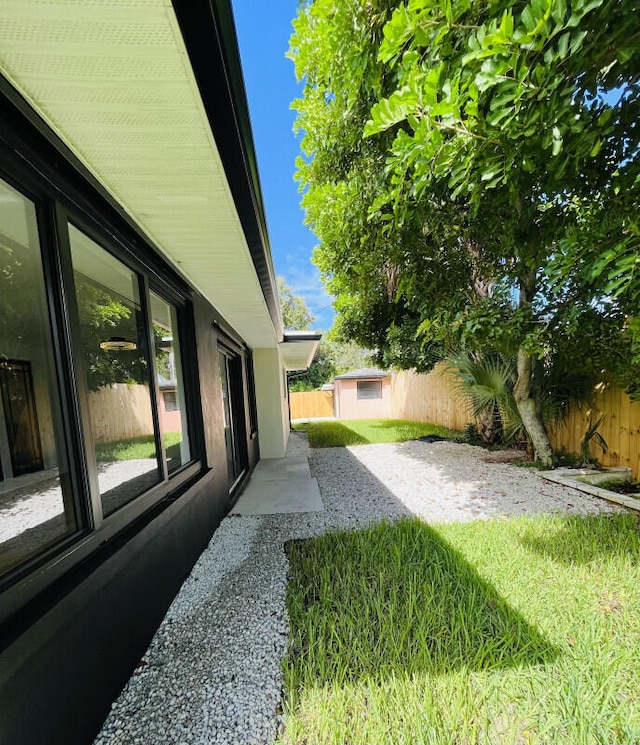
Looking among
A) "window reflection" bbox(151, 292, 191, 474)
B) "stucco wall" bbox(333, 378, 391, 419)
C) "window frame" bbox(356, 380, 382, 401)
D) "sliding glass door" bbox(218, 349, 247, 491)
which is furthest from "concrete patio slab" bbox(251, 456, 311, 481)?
"window frame" bbox(356, 380, 382, 401)

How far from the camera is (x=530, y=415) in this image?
491cm

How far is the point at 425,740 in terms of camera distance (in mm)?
1215

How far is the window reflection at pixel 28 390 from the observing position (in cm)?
129

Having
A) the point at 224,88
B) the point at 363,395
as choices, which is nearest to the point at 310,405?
the point at 363,395

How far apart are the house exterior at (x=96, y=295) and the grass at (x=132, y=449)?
0.5 inches

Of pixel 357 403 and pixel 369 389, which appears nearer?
pixel 357 403

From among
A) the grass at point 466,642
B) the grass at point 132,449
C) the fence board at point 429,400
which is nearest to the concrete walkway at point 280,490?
the grass at point 466,642

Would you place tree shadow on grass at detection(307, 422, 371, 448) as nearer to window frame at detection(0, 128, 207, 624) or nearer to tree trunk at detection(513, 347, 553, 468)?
tree trunk at detection(513, 347, 553, 468)

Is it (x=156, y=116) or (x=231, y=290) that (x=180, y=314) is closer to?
(x=231, y=290)

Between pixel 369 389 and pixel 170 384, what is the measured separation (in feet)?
48.8

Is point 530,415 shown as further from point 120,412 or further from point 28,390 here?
point 28,390

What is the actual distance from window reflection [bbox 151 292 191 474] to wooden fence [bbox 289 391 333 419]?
1485 centimetres

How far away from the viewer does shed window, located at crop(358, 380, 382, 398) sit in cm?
1678

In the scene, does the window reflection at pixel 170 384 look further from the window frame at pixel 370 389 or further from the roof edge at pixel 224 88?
the window frame at pixel 370 389
